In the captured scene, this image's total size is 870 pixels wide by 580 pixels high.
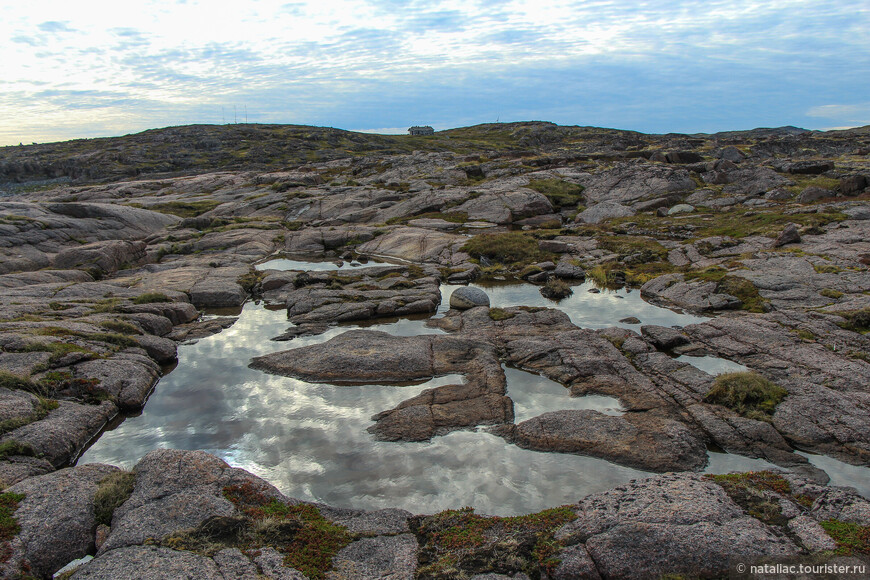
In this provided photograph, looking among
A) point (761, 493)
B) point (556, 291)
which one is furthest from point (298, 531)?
point (556, 291)

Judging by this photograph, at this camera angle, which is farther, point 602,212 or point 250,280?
point 602,212

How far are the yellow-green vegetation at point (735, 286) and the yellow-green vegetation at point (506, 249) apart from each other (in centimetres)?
1300

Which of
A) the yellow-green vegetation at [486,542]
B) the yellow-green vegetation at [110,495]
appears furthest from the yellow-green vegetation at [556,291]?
the yellow-green vegetation at [110,495]

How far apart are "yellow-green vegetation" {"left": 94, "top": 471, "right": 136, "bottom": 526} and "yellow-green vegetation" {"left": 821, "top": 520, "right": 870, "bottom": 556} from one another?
17042 millimetres

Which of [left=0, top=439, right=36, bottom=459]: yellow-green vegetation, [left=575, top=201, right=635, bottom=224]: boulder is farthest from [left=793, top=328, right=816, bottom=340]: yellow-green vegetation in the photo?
[left=575, top=201, right=635, bottom=224]: boulder

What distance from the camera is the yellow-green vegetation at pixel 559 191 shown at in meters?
66.1

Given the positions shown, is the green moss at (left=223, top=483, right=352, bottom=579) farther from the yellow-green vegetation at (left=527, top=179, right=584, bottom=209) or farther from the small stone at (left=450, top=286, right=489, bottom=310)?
the yellow-green vegetation at (left=527, top=179, right=584, bottom=209)

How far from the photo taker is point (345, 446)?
17.6 meters

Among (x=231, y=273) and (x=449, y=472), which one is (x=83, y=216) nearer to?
(x=231, y=273)

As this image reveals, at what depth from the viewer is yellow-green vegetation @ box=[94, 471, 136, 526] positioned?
42.1 ft

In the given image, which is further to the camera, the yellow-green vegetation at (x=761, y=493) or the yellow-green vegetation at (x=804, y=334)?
the yellow-green vegetation at (x=804, y=334)

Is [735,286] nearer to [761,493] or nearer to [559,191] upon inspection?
[761,493]

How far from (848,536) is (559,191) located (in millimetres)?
60994

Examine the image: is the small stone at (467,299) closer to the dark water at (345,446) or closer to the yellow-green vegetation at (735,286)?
the dark water at (345,446)
